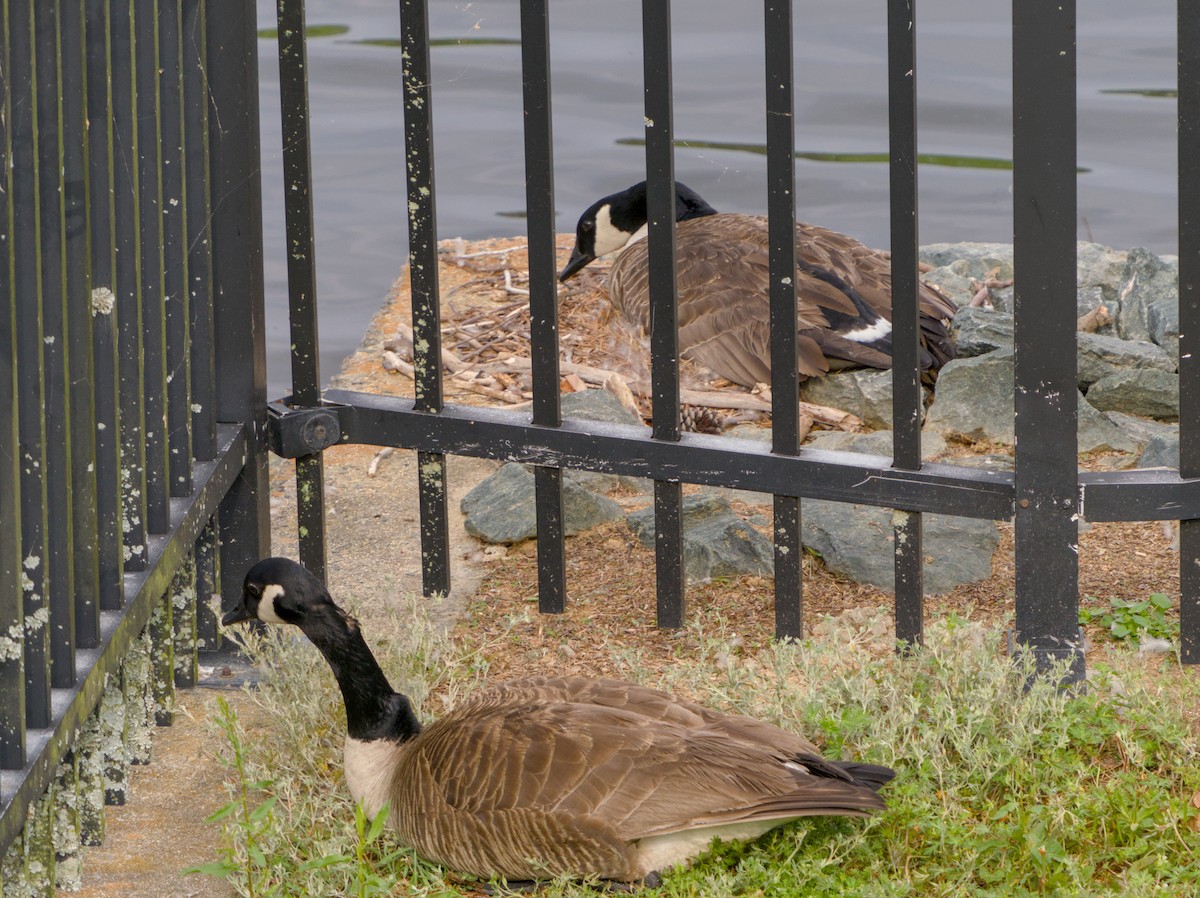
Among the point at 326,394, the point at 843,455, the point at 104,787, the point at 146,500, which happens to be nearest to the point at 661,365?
the point at 843,455

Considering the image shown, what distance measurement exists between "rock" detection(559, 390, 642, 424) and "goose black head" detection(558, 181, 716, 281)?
157 cm

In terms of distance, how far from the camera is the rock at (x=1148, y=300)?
7305mm

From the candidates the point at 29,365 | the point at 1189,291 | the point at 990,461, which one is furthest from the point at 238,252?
the point at 990,461

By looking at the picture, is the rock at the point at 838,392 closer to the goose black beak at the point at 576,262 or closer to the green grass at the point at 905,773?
the goose black beak at the point at 576,262

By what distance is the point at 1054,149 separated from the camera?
415 cm

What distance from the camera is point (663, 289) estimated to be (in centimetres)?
460

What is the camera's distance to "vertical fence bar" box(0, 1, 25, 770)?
306 centimetres

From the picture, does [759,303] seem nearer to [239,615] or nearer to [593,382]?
[593,382]

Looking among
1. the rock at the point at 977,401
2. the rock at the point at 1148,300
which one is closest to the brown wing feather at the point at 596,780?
the rock at the point at 977,401

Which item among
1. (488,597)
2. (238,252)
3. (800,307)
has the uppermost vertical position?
(238,252)

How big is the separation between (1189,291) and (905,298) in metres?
0.70

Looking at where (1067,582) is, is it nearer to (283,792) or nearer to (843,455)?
(843,455)

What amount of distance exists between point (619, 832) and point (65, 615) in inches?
48.1

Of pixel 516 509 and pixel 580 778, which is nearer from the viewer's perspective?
pixel 580 778
